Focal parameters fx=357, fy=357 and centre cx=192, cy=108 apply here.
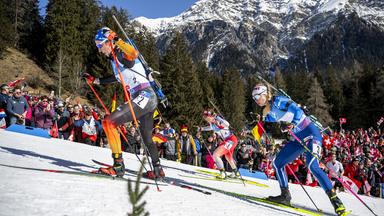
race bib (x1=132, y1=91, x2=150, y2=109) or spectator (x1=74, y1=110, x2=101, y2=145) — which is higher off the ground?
race bib (x1=132, y1=91, x2=150, y2=109)

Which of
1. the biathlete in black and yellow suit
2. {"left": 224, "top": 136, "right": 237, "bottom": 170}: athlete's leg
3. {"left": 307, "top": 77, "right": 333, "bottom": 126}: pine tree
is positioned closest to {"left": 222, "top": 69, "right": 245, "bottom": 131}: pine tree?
{"left": 307, "top": 77, "right": 333, "bottom": 126}: pine tree

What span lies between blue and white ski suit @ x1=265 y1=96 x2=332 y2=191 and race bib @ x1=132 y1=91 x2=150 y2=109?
2.54 meters

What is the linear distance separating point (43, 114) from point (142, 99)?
983 centimetres

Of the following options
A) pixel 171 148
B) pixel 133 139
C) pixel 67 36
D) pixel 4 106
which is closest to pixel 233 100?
pixel 67 36

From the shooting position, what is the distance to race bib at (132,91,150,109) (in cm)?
636

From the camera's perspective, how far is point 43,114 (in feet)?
48.3

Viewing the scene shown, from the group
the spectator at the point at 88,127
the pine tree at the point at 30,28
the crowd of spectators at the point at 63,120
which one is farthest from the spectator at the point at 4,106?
the pine tree at the point at 30,28

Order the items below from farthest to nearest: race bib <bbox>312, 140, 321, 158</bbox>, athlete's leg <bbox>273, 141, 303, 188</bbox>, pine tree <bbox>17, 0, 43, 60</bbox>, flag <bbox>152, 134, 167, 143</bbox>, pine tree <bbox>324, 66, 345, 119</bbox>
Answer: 1. pine tree <bbox>324, 66, 345, 119</bbox>
2. pine tree <bbox>17, 0, 43, 60</bbox>
3. flag <bbox>152, 134, 167, 143</bbox>
4. athlete's leg <bbox>273, 141, 303, 188</bbox>
5. race bib <bbox>312, 140, 321, 158</bbox>

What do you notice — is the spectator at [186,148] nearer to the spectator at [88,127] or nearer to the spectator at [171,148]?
the spectator at [171,148]

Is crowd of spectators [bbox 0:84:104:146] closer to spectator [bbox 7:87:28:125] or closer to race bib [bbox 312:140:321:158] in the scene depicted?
spectator [bbox 7:87:28:125]

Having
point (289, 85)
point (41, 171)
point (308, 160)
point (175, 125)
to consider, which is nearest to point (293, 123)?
point (308, 160)

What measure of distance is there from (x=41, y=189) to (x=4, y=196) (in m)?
0.65

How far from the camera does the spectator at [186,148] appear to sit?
56.1 feet

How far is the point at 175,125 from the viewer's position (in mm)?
42781
